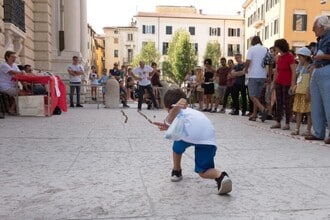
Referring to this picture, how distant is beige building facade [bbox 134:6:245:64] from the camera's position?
3526 inches

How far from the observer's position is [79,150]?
580 cm

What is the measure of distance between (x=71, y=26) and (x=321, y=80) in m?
16.2

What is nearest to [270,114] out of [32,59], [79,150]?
[79,150]

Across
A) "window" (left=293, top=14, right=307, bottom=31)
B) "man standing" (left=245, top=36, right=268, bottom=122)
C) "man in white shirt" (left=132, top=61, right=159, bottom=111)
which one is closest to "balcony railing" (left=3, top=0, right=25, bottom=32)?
"man in white shirt" (left=132, top=61, right=159, bottom=111)

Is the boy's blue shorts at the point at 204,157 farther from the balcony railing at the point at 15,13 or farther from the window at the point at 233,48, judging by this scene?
the window at the point at 233,48

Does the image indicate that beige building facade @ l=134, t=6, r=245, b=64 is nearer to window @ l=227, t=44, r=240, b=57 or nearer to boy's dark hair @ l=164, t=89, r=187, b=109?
window @ l=227, t=44, r=240, b=57

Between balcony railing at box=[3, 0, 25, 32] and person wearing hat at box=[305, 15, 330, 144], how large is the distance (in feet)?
29.9

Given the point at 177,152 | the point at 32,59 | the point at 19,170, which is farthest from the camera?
the point at 32,59

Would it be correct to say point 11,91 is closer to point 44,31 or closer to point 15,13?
point 15,13

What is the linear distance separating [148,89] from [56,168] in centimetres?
Result: 1096

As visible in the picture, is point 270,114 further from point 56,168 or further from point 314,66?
point 56,168

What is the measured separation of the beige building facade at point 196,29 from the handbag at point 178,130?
280ft

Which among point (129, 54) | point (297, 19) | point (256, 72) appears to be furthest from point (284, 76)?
point (129, 54)

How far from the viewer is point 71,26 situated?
21047 millimetres
